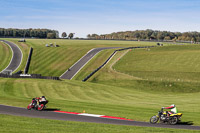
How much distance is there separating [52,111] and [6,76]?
1330 inches

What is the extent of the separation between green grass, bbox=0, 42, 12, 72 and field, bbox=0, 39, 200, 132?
A: 9.34 m

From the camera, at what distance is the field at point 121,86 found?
1303 inches

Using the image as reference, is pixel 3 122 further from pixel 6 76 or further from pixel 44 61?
pixel 44 61

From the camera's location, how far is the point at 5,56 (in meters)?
110

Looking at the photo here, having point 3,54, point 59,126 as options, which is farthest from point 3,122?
point 3,54

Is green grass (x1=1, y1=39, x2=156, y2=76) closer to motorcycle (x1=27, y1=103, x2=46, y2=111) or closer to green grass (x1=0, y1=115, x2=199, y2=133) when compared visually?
motorcycle (x1=27, y1=103, x2=46, y2=111)

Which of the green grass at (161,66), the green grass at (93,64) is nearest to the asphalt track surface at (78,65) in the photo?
the green grass at (93,64)

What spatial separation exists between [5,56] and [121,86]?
58264 millimetres

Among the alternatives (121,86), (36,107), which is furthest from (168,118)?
(121,86)

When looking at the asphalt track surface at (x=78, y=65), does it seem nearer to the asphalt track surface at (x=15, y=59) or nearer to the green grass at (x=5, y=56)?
the asphalt track surface at (x=15, y=59)

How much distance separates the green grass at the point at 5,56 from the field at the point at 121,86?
30.6ft

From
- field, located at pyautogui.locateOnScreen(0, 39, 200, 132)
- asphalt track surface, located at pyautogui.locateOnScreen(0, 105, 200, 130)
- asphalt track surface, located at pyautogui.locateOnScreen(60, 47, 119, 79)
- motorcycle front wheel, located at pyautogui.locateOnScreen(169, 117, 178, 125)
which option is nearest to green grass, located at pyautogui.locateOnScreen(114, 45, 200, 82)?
Result: field, located at pyautogui.locateOnScreen(0, 39, 200, 132)

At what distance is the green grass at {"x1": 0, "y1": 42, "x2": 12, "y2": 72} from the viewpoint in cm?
9846

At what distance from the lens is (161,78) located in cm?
7244
